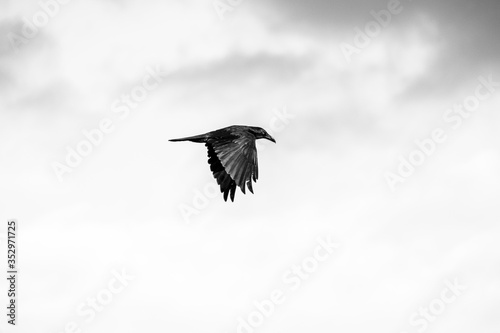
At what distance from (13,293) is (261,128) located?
15199mm

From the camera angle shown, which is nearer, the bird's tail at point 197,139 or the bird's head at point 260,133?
the bird's tail at point 197,139

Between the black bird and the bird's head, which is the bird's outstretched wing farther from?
the bird's head

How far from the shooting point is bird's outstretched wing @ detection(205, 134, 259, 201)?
2565cm

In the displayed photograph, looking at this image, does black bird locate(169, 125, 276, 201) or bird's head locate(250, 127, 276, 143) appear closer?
black bird locate(169, 125, 276, 201)

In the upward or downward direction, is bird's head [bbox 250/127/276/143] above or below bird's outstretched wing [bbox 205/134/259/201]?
above

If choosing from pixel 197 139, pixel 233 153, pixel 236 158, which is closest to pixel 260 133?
pixel 197 139

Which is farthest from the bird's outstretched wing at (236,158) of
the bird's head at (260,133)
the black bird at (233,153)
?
the bird's head at (260,133)

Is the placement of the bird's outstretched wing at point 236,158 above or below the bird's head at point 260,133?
below

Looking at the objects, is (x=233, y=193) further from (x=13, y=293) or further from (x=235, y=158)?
(x=13, y=293)

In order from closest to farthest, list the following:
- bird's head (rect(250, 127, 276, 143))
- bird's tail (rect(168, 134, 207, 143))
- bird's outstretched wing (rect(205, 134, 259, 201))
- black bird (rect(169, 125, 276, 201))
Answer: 1. bird's outstretched wing (rect(205, 134, 259, 201))
2. black bird (rect(169, 125, 276, 201))
3. bird's tail (rect(168, 134, 207, 143))
4. bird's head (rect(250, 127, 276, 143))

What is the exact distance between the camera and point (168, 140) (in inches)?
1111

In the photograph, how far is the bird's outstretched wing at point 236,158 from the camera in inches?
1010

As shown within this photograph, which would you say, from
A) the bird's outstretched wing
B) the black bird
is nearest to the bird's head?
the black bird

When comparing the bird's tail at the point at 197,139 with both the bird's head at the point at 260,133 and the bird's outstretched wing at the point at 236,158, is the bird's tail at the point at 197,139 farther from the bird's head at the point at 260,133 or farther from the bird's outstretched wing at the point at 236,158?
the bird's head at the point at 260,133
